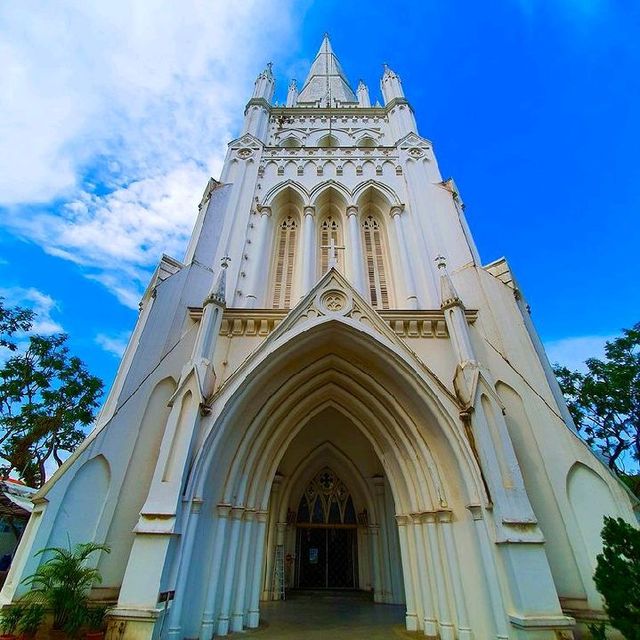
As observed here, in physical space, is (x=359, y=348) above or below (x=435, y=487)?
above

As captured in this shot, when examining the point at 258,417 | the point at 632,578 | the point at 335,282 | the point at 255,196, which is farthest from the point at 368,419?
the point at 255,196

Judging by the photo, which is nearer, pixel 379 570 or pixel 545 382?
pixel 545 382

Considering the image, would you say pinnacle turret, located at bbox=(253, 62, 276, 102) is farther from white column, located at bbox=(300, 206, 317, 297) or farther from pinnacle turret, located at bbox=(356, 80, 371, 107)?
white column, located at bbox=(300, 206, 317, 297)

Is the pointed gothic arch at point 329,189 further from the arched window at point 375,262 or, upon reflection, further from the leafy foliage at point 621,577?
the leafy foliage at point 621,577

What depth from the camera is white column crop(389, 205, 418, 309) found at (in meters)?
10.0

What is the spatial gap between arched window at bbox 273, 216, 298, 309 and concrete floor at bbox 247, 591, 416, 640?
7425 millimetres

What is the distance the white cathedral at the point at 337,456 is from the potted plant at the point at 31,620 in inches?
15.0

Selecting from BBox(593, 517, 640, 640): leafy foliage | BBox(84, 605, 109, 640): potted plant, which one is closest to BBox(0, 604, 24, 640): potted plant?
BBox(84, 605, 109, 640): potted plant

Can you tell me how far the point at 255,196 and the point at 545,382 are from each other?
1086 cm

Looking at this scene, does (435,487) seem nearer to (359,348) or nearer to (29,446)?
(359,348)

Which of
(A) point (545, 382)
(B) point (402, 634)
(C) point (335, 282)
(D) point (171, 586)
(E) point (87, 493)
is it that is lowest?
(B) point (402, 634)

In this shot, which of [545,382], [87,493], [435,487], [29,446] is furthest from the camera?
[29,446]

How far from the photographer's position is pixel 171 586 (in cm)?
515

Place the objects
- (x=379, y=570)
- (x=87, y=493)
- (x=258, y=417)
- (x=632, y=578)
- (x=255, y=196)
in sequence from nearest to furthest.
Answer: (x=632, y=578) < (x=87, y=493) < (x=258, y=417) < (x=379, y=570) < (x=255, y=196)
